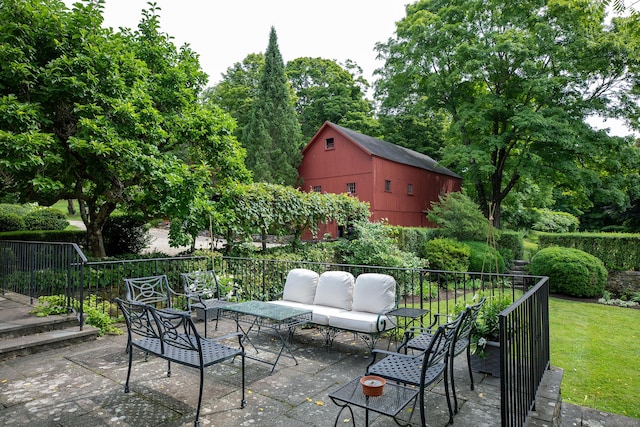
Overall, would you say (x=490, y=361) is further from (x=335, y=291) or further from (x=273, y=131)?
(x=273, y=131)

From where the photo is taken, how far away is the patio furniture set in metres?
2.69

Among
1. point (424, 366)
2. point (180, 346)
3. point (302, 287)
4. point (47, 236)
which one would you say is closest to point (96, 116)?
point (302, 287)

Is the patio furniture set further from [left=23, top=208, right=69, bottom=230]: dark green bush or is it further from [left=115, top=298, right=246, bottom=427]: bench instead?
[left=23, top=208, right=69, bottom=230]: dark green bush

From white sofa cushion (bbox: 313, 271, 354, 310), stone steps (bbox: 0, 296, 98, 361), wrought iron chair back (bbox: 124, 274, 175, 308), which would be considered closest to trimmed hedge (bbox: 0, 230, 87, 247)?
stone steps (bbox: 0, 296, 98, 361)

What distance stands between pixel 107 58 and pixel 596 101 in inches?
824

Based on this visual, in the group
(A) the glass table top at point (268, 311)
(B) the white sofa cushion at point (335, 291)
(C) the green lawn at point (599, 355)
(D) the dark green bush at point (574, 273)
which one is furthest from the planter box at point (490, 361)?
(D) the dark green bush at point (574, 273)

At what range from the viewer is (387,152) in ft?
72.4

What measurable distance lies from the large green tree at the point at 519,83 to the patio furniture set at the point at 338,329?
53.3 ft

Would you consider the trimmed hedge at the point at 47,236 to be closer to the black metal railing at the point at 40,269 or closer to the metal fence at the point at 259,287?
the black metal railing at the point at 40,269

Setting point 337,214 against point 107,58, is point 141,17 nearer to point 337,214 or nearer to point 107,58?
point 107,58

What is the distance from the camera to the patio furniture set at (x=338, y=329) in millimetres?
2689

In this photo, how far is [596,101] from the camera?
694 inches

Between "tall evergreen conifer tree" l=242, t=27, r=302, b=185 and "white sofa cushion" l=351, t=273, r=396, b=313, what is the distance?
18354 mm

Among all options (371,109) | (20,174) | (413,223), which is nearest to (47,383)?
(20,174)
